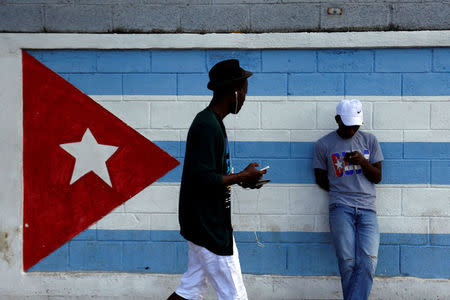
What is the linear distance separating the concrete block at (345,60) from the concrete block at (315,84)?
0.23 feet

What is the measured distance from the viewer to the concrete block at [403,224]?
446 cm

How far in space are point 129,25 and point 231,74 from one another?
1858 millimetres

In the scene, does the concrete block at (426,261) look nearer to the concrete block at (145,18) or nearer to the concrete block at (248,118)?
the concrete block at (248,118)

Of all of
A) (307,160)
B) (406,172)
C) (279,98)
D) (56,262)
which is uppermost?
(279,98)

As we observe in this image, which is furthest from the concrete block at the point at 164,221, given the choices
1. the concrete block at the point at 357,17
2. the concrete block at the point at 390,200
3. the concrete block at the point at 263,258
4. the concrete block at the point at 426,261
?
the concrete block at the point at 357,17

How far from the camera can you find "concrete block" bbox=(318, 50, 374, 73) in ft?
14.5

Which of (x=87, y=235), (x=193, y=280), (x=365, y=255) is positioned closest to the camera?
(x=193, y=280)

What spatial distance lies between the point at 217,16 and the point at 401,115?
1.88 metres

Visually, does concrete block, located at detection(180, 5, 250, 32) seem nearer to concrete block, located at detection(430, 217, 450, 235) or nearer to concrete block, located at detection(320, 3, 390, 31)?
concrete block, located at detection(320, 3, 390, 31)

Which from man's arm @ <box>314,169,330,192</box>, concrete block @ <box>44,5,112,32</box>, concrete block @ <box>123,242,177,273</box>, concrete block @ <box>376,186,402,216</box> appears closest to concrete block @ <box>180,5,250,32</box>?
concrete block @ <box>44,5,112,32</box>

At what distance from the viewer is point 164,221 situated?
15.2ft

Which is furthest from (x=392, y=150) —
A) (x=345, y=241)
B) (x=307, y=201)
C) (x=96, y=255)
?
(x=96, y=255)

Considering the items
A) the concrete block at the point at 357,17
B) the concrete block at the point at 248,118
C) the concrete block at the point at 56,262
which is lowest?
the concrete block at the point at 56,262

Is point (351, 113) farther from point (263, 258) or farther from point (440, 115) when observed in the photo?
point (263, 258)
